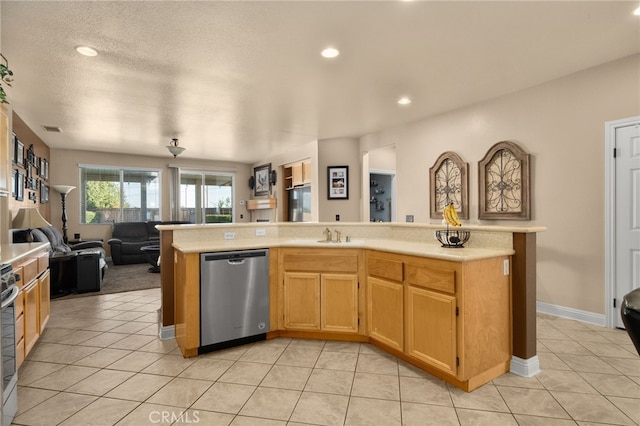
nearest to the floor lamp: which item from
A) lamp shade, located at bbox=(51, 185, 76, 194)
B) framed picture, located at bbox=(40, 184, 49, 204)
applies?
lamp shade, located at bbox=(51, 185, 76, 194)

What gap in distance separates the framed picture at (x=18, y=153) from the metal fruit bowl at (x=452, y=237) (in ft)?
17.8

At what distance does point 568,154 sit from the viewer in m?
3.42

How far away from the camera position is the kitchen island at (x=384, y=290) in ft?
7.13

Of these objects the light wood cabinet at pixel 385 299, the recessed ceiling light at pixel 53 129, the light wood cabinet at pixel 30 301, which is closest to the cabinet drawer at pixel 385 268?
the light wood cabinet at pixel 385 299

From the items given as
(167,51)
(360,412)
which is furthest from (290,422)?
(167,51)

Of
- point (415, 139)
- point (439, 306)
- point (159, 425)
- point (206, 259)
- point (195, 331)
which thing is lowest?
point (159, 425)

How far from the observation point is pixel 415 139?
5.08 metres

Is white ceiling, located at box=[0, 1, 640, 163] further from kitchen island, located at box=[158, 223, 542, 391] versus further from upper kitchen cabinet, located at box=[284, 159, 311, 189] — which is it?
upper kitchen cabinet, located at box=[284, 159, 311, 189]

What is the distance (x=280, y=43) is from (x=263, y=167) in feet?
20.5

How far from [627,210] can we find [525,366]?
1.93 metres

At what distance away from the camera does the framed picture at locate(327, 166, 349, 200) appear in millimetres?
6207

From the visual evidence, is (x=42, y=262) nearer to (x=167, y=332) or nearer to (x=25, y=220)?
(x=167, y=332)

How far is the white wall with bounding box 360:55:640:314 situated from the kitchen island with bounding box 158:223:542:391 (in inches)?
59.5

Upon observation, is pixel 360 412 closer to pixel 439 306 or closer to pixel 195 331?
pixel 439 306
